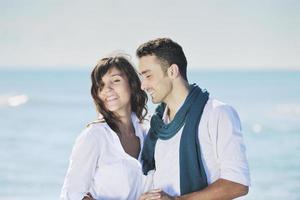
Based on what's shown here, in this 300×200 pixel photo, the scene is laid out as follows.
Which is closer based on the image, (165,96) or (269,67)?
(165,96)

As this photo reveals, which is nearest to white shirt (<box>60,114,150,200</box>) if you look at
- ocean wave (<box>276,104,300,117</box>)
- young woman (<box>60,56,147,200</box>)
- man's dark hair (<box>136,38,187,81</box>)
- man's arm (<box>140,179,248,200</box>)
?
young woman (<box>60,56,147,200</box>)

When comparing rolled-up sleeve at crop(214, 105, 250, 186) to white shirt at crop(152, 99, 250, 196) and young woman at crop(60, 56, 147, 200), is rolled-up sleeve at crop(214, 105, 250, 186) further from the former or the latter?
young woman at crop(60, 56, 147, 200)

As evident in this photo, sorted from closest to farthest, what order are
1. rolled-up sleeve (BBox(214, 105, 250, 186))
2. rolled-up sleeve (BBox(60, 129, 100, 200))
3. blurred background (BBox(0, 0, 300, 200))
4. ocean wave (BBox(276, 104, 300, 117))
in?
rolled-up sleeve (BBox(214, 105, 250, 186)) → rolled-up sleeve (BBox(60, 129, 100, 200)) → ocean wave (BBox(276, 104, 300, 117)) → blurred background (BBox(0, 0, 300, 200))

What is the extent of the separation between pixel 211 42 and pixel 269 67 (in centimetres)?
155

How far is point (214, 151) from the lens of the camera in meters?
2.77

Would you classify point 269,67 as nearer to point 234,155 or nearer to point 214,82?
point 214,82

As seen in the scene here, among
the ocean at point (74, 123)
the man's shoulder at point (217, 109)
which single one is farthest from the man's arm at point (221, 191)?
the ocean at point (74, 123)

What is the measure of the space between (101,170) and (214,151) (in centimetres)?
47

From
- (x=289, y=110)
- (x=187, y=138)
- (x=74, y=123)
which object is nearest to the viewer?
(x=187, y=138)


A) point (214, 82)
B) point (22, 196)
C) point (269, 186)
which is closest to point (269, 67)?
point (214, 82)

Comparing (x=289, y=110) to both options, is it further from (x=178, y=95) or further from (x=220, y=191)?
(x=220, y=191)

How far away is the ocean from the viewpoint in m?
10.1

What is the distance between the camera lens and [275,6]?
1839 cm

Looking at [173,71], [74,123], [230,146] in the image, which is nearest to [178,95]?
[173,71]
